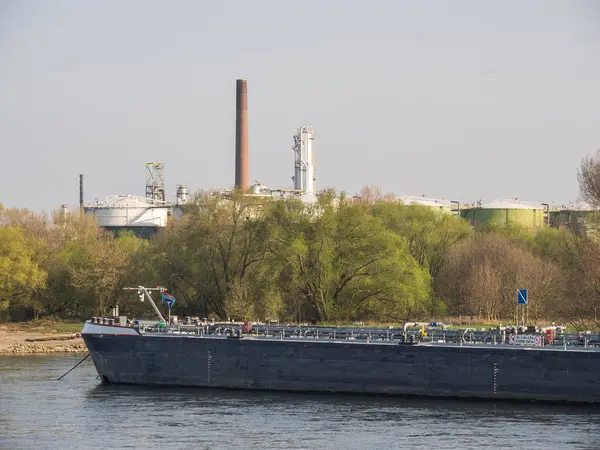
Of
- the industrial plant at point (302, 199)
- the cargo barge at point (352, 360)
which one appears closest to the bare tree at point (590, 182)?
the cargo barge at point (352, 360)

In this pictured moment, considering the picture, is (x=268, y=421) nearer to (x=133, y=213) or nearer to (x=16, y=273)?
(x=16, y=273)

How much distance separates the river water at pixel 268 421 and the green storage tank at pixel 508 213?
267ft

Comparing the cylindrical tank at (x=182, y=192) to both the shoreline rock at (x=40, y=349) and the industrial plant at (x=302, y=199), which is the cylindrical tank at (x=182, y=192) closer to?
the industrial plant at (x=302, y=199)

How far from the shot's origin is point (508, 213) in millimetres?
136500

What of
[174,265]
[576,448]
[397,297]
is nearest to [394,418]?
[576,448]

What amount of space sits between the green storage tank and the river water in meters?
81.3

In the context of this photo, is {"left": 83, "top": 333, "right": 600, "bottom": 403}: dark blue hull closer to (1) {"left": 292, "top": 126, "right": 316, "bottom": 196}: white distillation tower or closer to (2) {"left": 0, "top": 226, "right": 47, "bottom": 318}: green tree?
(2) {"left": 0, "top": 226, "right": 47, "bottom": 318}: green tree

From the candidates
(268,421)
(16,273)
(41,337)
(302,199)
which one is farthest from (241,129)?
(268,421)

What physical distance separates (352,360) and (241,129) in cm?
7841

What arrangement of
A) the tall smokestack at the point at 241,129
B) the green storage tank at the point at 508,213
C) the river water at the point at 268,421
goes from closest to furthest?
1. the river water at the point at 268,421
2. the tall smokestack at the point at 241,129
3. the green storage tank at the point at 508,213

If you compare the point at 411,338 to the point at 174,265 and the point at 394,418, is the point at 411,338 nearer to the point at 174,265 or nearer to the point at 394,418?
the point at 394,418

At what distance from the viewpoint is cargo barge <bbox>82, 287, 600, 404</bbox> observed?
5212 cm

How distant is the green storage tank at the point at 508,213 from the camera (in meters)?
136

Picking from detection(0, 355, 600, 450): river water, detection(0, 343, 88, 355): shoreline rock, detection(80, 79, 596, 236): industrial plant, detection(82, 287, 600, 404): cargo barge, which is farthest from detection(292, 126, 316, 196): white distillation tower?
detection(0, 355, 600, 450): river water
